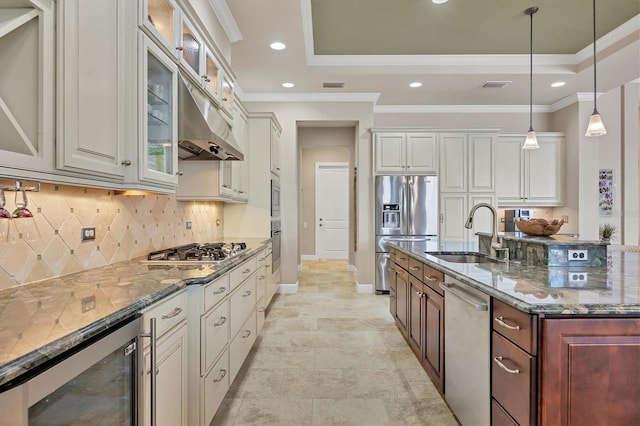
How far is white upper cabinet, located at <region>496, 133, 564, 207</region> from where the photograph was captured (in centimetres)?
524

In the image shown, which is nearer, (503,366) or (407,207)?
(503,366)

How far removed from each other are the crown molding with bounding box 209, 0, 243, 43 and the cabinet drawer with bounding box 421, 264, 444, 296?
2697 mm

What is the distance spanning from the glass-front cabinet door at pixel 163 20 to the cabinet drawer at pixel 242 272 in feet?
4.56

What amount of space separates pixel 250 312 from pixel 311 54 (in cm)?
306

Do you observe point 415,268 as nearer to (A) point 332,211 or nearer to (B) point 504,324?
(B) point 504,324

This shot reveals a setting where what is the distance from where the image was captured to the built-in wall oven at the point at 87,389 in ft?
2.49

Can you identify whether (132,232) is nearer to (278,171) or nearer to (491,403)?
(491,403)

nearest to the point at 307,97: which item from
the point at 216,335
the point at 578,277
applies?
the point at 216,335

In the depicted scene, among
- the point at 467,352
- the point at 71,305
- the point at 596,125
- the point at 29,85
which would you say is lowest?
the point at 467,352

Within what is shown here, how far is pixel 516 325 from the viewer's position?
51.1 inches

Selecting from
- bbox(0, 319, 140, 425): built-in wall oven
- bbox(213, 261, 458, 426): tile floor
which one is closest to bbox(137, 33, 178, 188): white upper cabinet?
bbox(0, 319, 140, 425): built-in wall oven

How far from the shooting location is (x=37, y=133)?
110 centimetres

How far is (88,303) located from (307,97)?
4444 millimetres

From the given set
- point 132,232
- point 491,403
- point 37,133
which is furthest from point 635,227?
point 37,133
